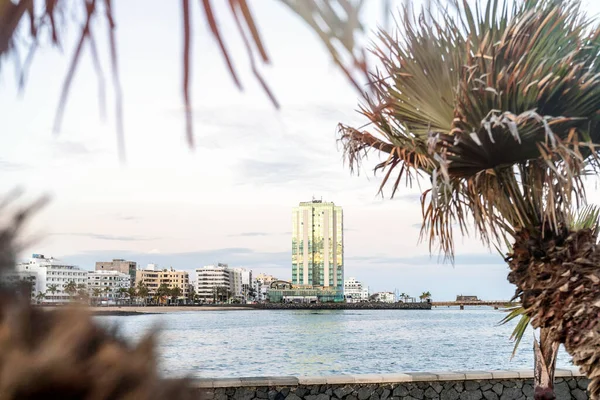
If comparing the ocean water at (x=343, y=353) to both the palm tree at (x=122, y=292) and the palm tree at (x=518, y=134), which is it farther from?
the palm tree at (x=122, y=292)

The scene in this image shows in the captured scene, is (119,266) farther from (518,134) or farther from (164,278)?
(518,134)

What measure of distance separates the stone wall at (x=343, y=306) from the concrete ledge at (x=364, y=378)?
418ft

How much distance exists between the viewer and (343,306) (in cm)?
14088

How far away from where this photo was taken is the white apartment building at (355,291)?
174350 mm

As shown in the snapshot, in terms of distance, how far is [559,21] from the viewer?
5316mm

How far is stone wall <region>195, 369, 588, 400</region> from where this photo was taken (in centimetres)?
875

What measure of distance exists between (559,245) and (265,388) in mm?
4720

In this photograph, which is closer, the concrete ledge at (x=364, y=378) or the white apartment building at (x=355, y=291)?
the concrete ledge at (x=364, y=378)

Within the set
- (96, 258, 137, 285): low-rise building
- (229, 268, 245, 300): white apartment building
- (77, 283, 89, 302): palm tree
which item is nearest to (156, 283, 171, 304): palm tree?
(96, 258, 137, 285): low-rise building

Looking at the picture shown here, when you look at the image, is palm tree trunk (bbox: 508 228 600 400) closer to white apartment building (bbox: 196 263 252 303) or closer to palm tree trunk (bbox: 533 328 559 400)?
palm tree trunk (bbox: 533 328 559 400)

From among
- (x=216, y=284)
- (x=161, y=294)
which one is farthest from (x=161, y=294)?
(x=216, y=284)

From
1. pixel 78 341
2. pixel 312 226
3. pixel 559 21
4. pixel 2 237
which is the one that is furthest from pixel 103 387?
pixel 312 226

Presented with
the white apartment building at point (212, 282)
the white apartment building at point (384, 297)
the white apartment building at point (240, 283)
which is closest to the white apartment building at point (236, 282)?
the white apartment building at point (240, 283)

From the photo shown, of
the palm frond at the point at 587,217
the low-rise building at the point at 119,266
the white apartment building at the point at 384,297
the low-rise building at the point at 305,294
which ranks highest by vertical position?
the low-rise building at the point at 119,266
